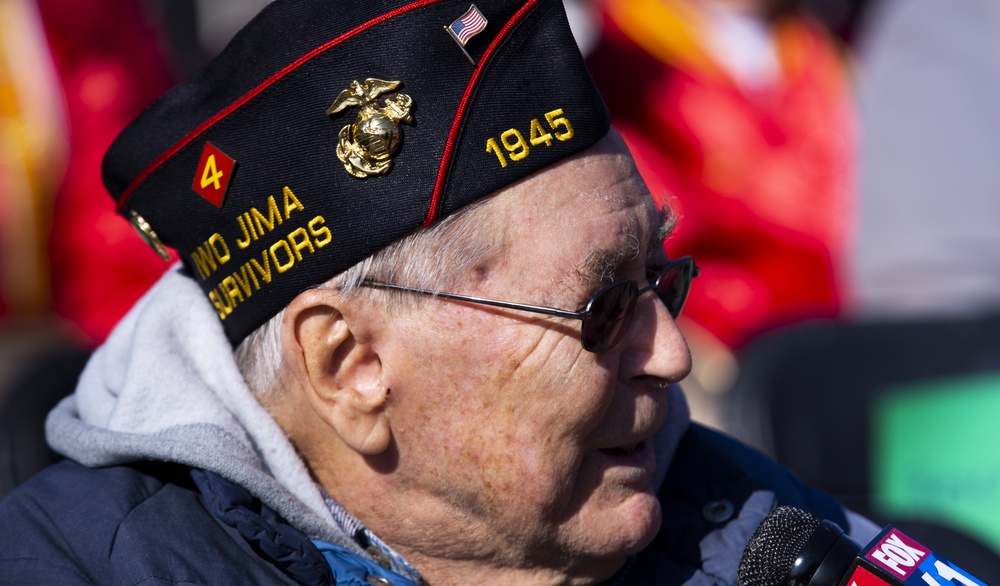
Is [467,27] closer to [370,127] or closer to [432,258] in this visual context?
[370,127]

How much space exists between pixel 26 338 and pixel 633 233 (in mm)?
2695

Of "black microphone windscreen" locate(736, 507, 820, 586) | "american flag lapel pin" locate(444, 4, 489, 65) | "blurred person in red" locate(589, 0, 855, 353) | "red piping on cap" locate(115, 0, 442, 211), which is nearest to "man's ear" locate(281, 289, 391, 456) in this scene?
"red piping on cap" locate(115, 0, 442, 211)

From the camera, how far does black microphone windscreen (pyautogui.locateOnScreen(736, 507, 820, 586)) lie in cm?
176

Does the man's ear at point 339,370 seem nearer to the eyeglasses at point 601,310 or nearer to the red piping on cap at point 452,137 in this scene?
the eyeglasses at point 601,310

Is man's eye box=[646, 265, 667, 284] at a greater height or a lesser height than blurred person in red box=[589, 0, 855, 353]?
greater

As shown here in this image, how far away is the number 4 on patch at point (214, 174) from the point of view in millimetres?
2037

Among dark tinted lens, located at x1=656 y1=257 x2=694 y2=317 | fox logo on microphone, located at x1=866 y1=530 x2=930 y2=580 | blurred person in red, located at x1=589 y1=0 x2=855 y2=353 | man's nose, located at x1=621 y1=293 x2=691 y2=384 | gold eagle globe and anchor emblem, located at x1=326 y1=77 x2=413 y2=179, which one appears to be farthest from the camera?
blurred person in red, located at x1=589 y1=0 x2=855 y2=353

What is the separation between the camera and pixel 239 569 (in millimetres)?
1916

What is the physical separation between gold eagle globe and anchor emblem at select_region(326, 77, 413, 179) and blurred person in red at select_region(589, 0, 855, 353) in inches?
107

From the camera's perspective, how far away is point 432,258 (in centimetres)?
199

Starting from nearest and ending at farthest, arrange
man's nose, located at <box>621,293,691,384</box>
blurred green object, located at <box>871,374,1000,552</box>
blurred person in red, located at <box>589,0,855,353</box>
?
man's nose, located at <box>621,293,691,384</box> < blurred green object, located at <box>871,374,1000,552</box> < blurred person in red, located at <box>589,0,855,353</box>

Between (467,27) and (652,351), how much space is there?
66 centimetres

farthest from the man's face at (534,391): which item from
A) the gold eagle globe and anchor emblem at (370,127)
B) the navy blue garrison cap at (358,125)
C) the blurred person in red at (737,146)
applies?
the blurred person in red at (737,146)

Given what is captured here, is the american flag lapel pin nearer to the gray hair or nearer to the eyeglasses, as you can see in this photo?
the gray hair
